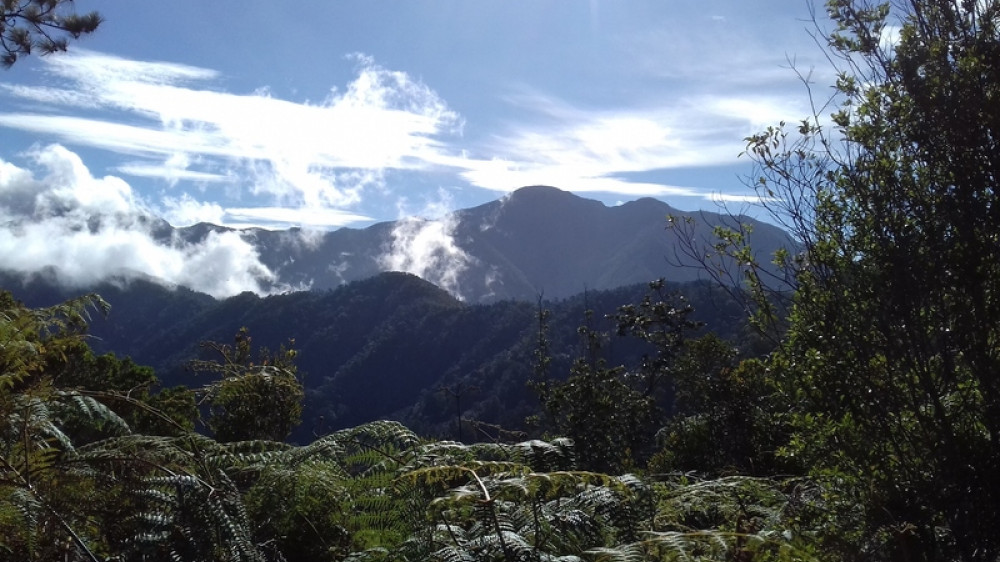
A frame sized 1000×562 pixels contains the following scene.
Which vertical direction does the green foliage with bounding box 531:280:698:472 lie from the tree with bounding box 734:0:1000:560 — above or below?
below

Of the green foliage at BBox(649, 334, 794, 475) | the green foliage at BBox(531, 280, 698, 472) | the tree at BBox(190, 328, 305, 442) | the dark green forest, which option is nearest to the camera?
the dark green forest

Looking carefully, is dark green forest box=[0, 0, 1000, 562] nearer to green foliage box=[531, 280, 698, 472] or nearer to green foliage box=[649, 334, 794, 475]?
green foliage box=[649, 334, 794, 475]

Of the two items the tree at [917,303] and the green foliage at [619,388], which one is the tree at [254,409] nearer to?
the tree at [917,303]

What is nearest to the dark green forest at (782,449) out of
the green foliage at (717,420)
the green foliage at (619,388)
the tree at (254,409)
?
the tree at (254,409)

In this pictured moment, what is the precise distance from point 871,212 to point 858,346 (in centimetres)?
56

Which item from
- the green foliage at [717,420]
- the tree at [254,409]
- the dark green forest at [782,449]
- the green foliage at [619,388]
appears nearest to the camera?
the dark green forest at [782,449]

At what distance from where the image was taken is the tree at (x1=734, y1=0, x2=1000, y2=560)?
2.65 m

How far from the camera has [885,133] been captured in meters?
3.06

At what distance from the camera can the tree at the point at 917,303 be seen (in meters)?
2.65

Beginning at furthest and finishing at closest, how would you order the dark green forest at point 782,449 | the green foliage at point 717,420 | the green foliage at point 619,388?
1. the green foliage at point 619,388
2. the green foliage at point 717,420
3. the dark green forest at point 782,449

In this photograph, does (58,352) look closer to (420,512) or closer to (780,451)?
(420,512)

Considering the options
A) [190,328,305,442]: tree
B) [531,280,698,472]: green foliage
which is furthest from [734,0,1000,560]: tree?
[531,280,698,472]: green foliage

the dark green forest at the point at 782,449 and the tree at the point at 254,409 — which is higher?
the dark green forest at the point at 782,449

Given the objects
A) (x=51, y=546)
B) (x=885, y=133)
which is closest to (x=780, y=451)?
(x=885, y=133)
